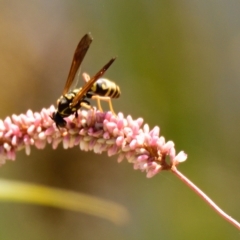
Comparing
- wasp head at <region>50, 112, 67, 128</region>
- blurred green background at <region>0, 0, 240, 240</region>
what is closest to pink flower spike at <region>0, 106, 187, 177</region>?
wasp head at <region>50, 112, 67, 128</region>

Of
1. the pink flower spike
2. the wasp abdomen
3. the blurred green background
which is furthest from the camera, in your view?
the blurred green background

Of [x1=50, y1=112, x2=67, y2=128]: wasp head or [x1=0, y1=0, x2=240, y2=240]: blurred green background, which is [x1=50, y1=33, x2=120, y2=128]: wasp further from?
[x1=0, y1=0, x2=240, y2=240]: blurred green background

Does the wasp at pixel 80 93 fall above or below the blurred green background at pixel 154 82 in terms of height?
below

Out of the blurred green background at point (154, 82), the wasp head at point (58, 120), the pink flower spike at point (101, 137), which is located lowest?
the pink flower spike at point (101, 137)

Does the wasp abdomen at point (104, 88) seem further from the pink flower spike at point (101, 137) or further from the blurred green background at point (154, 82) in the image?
the blurred green background at point (154, 82)

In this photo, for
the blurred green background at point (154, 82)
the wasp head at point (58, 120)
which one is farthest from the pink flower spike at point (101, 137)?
the blurred green background at point (154, 82)
